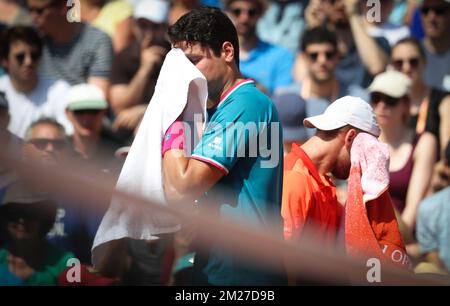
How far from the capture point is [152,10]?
299 inches

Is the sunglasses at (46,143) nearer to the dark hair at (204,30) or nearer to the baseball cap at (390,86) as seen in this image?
the baseball cap at (390,86)

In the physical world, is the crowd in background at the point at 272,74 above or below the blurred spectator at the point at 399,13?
below

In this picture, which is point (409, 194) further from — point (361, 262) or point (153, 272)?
point (361, 262)

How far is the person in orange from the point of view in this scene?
4.64m

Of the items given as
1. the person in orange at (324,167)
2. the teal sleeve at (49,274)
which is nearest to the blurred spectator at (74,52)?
the teal sleeve at (49,274)

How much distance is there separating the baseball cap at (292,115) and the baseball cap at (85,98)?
1109mm

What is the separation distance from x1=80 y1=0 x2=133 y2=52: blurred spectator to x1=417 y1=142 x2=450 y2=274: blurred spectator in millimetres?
2321

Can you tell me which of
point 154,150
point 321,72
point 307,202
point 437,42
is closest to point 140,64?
point 321,72

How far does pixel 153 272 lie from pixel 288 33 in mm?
2575

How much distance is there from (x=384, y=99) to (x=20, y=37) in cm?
238

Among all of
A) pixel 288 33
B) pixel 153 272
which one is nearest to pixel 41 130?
pixel 153 272

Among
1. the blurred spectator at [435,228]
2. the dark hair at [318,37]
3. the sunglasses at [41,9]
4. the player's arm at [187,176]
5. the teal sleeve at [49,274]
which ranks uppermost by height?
the sunglasses at [41,9]

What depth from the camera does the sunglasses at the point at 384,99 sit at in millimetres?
6965

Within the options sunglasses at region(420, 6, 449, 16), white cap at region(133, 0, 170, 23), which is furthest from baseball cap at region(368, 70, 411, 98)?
white cap at region(133, 0, 170, 23)
